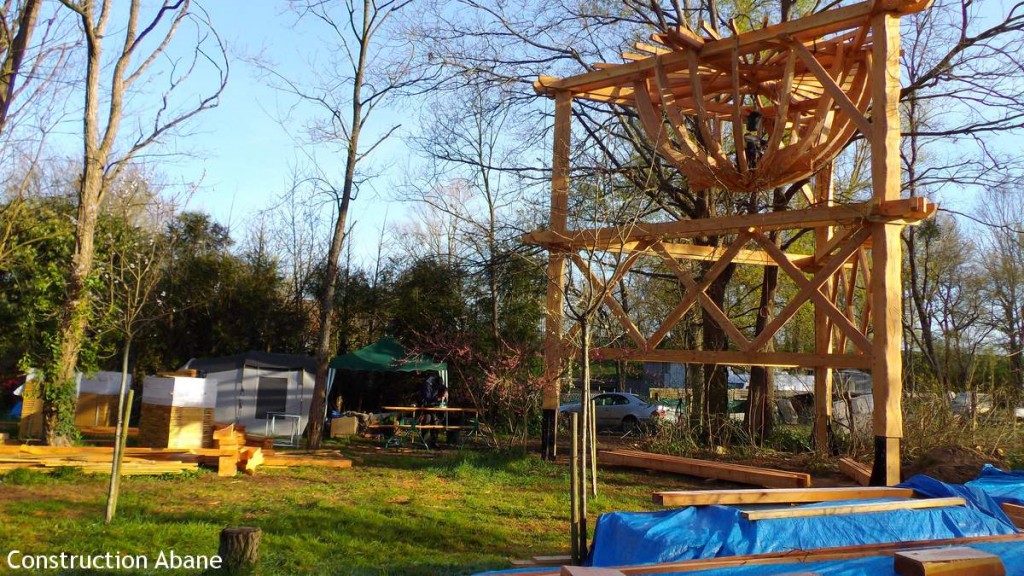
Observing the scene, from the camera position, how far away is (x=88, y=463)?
11555 millimetres

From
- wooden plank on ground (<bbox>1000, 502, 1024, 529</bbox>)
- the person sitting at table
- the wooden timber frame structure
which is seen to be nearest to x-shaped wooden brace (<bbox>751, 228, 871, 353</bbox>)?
the wooden timber frame structure

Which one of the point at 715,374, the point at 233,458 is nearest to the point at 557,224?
the point at 715,374

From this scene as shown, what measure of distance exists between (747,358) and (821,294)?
4.68 ft

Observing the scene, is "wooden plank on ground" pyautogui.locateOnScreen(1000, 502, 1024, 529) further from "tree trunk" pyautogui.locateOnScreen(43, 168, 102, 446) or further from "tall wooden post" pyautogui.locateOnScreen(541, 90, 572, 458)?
"tree trunk" pyautogui.locateOnScreen(43, 168, 102, 446)

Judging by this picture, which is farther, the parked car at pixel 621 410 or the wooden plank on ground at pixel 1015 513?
the parked car at pixel 621 410

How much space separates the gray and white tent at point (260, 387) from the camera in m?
20.0

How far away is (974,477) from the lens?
10930 millimetres

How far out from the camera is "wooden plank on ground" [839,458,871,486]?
11414 millimetres

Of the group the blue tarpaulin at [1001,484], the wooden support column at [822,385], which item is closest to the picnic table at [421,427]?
the wooden support column at [822,385]

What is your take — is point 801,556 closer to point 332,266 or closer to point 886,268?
point 886,268

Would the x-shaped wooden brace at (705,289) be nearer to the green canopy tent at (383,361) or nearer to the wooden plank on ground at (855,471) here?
the wooden plank on ground at (855,471)

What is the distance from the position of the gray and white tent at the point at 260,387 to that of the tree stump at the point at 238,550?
1384cm

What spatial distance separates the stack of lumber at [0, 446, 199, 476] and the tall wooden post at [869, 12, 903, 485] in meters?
9.64

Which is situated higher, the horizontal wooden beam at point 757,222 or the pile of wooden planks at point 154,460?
the horizontal wooden beam at point 757,222
